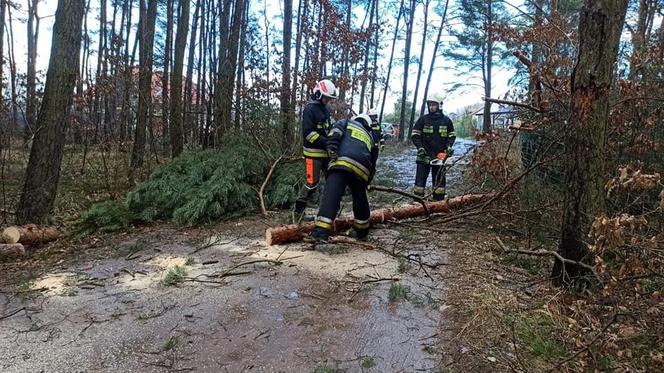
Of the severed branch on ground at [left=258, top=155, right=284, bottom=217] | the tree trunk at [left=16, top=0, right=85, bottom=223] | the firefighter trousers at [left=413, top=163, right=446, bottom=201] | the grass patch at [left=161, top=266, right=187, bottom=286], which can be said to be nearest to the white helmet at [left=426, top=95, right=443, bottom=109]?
the firefighter trousers at [left=413, top=163, right=446, bottom=201]

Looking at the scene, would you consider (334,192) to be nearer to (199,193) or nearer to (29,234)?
(199,193)

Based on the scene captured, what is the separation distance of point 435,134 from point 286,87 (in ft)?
14.9

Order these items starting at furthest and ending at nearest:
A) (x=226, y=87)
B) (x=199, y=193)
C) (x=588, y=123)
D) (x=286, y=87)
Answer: (x=286, y=87), (x=226, y=87), (x=199, y=193), (x=588, y=123)

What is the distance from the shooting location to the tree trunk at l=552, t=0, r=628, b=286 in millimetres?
3391

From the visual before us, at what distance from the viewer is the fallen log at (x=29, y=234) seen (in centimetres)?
541

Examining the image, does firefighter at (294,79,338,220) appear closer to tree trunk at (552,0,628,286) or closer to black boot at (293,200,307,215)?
black boot at (293,200,307,215)

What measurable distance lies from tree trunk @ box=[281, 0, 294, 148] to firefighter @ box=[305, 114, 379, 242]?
3.96 meters

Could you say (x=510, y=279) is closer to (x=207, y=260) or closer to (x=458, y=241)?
(x=458, y=241)

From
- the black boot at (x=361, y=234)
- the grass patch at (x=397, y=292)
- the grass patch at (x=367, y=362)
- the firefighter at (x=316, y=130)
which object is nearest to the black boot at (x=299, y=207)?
the firefighter at (x=316, y=130)

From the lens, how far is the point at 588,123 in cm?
351

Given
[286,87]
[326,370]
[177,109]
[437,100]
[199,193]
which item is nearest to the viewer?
[326,370]

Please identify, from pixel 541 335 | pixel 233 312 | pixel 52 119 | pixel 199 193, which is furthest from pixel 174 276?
pixel 52 119

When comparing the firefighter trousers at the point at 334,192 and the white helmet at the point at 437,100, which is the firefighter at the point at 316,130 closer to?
the firefighter trousers at the point at 334,192

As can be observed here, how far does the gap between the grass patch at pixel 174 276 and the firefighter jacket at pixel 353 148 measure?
2.03 metres
